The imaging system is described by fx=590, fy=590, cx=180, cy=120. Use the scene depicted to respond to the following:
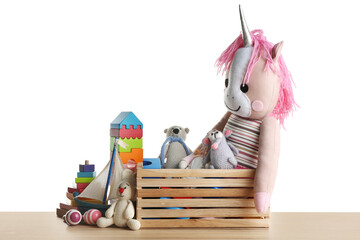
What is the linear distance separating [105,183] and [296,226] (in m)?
0.60

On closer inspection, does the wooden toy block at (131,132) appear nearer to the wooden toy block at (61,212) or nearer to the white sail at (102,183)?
the white sail at (102,183)

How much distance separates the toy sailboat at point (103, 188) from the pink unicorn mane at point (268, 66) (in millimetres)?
426

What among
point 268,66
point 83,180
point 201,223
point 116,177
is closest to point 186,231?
point 201,223

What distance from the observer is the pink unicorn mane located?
175 centimetres

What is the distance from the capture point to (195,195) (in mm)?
1696

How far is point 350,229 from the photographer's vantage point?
5.77 feet

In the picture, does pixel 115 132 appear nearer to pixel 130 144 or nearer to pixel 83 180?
pixel 130 144

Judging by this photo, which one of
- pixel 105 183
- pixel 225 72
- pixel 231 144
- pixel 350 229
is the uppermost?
pixel 225 72

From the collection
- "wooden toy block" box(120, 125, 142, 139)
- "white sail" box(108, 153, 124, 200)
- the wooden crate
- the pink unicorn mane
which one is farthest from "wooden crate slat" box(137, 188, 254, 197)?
the pink unicorn mane

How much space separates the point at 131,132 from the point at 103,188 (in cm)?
20

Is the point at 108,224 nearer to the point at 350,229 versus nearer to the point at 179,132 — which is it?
the point at 179,132

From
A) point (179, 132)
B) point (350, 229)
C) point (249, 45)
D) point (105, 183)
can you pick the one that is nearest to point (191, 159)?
point (179, 132)

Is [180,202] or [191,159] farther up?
[191,159]

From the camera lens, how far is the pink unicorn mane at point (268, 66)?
1752mm
